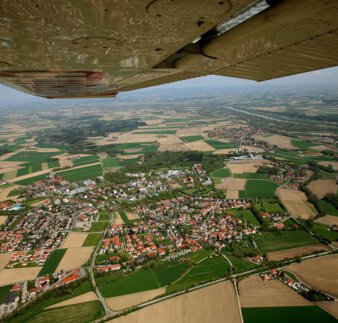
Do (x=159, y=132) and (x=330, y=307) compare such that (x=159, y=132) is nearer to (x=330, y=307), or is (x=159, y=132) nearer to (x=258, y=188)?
(x=258, y=188)

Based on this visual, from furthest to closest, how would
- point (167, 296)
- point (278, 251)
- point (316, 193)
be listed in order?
point (316, 193)
point (278, 251)
point (167, 296)

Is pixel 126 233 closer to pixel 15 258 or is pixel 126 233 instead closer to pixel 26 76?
pixel 15 258

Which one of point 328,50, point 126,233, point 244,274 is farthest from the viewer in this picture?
point 126,233

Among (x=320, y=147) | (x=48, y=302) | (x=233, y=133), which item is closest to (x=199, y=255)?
(x=48, y=302)

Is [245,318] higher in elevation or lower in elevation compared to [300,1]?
lower

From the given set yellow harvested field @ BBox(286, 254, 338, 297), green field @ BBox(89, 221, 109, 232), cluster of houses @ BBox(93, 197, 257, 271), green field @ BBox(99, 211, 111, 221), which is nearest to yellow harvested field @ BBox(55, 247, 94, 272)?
cluster of houses @ BBox(93, 197, 257, 271)

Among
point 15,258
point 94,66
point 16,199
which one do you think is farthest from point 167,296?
point 16,199
